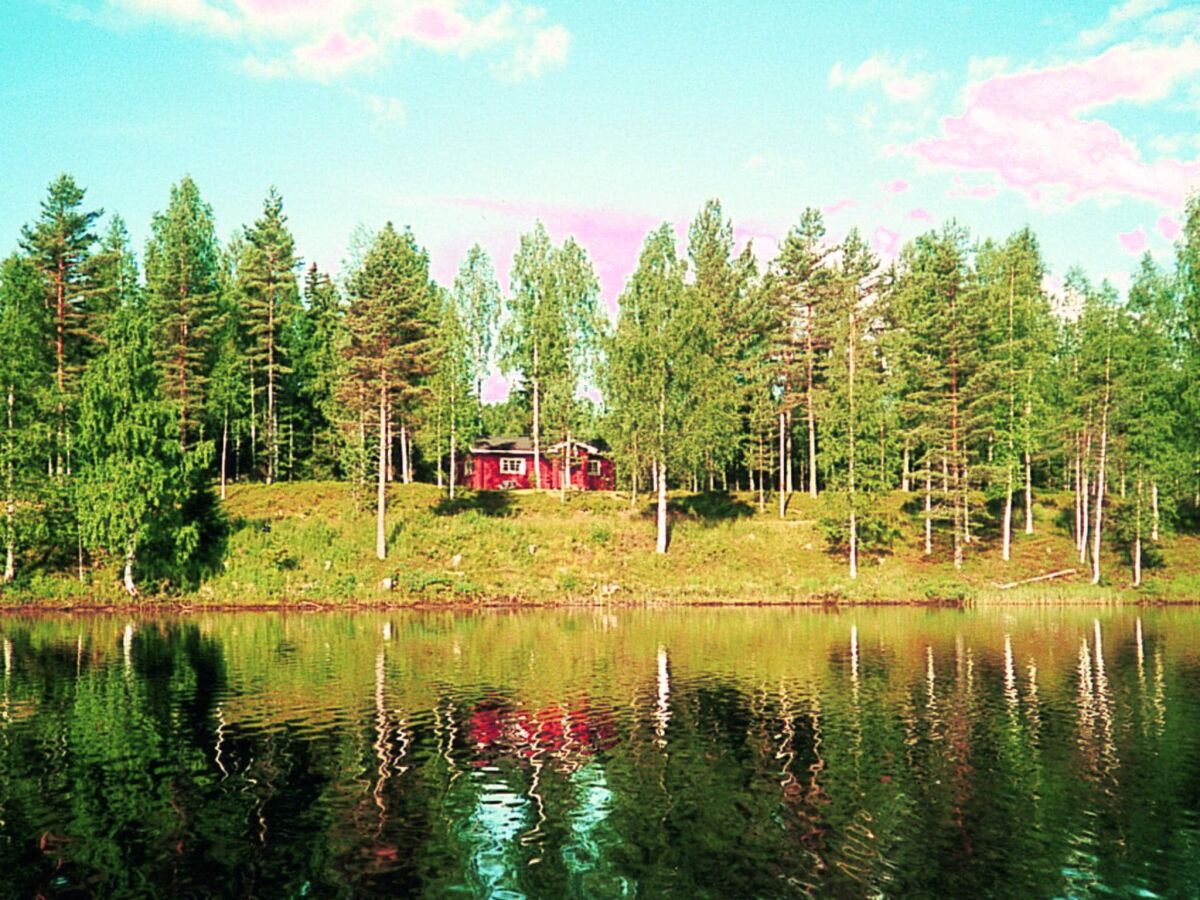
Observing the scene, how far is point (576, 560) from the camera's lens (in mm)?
56781

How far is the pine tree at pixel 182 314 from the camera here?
204ft

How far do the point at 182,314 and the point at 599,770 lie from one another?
54916mm

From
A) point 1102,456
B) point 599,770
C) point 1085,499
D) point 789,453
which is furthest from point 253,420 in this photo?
point 1085,499

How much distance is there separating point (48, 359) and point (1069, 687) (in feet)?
189

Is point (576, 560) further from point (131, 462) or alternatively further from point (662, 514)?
point (131, 462)

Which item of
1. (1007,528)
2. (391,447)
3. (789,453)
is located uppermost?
(391,447)

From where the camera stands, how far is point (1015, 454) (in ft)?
197

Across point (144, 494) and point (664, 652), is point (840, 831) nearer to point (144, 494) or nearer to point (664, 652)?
point (664, 652)

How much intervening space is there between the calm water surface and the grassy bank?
1580 centimetres

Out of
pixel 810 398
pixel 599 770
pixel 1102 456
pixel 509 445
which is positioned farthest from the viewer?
pixel 509 445

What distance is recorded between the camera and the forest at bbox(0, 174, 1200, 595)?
51.2 meters

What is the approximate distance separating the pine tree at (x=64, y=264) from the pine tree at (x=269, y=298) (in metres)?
12.3

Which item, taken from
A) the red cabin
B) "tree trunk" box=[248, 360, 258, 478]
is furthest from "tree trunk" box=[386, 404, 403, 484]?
"tree trunk" box=[248, 360, 258, 478]

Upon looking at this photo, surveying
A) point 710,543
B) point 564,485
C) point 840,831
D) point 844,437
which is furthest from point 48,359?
point 840,831
